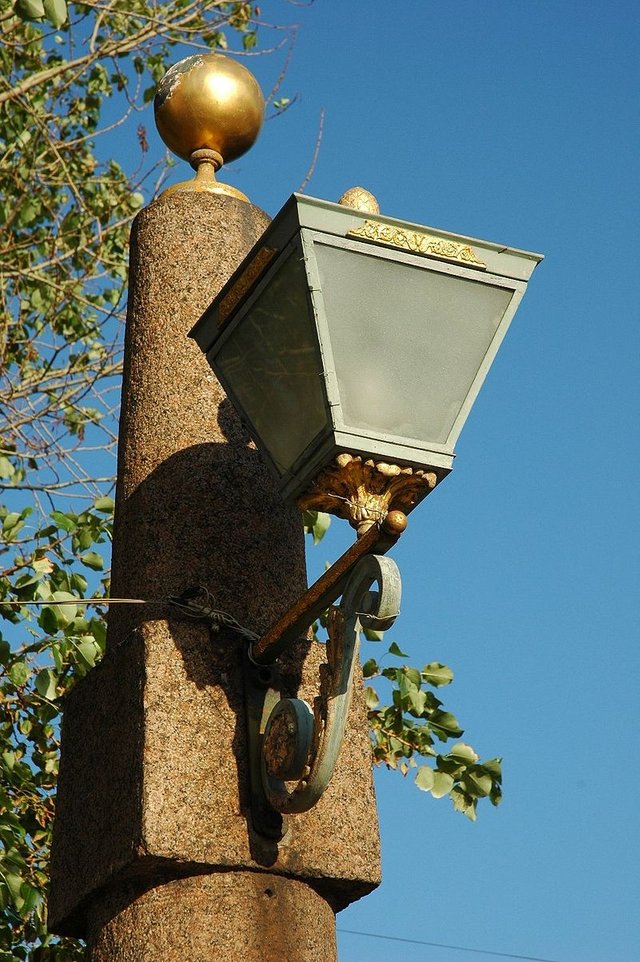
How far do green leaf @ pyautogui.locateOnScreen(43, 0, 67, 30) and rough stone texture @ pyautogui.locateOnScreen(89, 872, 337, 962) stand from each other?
161 inches

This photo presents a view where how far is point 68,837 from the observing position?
3.07 metres

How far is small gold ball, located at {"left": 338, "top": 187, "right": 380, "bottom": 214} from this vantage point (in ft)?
9.55

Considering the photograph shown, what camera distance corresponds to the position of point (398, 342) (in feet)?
9.12

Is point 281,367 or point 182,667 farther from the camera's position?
point 182,667

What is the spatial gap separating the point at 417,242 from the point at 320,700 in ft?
2.94

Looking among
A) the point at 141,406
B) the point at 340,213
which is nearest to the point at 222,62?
the point at 141,406

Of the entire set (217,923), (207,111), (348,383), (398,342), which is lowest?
(217,923)

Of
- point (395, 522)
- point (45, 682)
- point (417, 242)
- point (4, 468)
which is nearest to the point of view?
point (395, 522)

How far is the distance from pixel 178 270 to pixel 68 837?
146 cm

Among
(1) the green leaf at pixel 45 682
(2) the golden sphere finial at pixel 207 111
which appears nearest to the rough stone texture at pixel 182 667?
(2) the golden sphere finial at pixel 207 111

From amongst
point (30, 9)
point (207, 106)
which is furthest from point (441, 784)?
point (30, 9)

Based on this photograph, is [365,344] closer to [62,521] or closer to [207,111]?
[207,111]

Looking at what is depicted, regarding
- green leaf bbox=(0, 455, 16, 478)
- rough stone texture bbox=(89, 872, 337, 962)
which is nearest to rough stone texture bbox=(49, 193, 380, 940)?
rough stone texture bbox=(89, 872, 337, 962)

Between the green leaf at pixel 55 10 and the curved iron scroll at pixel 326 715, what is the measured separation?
3892mm
